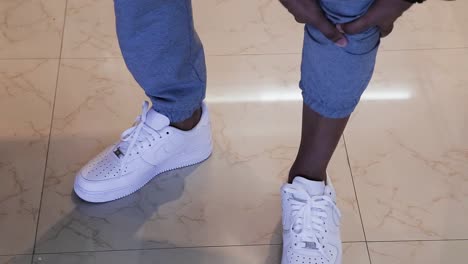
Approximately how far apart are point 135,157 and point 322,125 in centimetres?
32

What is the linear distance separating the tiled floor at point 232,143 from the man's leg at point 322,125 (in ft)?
0.19

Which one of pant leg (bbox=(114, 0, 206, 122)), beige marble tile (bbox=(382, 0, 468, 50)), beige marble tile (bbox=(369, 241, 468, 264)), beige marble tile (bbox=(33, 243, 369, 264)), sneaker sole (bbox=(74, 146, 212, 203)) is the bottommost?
beige marble tile (bbox=(369, 241, 468, 264))

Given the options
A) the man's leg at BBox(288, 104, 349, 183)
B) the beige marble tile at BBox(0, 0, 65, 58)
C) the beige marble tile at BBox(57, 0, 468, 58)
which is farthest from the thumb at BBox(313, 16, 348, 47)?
the beige marble tile at BBox(0, 0, 65, 58)

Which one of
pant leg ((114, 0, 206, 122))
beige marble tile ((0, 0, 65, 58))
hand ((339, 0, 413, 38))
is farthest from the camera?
beige marble tile ((0, 0, 65, 58))

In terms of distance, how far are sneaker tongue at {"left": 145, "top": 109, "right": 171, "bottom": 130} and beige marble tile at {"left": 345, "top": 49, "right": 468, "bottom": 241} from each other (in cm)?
32

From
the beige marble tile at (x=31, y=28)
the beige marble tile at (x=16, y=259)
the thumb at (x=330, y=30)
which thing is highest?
the thumb at (x=330, y=30)

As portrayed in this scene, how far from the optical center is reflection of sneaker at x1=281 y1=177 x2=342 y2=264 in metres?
0.84

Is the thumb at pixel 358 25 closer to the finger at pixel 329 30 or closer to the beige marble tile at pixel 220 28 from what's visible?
the finger at pixel 329 30

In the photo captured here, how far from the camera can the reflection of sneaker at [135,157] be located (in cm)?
92

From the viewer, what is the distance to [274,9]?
1.26 meters

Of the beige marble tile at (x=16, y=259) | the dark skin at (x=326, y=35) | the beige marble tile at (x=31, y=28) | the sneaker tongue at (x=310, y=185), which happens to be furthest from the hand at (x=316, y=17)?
the beige marble tile at (x=31, y=28)

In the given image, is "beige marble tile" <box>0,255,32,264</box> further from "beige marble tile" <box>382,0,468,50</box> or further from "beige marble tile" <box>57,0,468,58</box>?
"beige marble tile" <box>382,0,468,50</box>

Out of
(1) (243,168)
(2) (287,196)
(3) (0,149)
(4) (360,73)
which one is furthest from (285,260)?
(3) (0,149)

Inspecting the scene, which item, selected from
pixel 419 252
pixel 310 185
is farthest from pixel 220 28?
pixel 419 252
